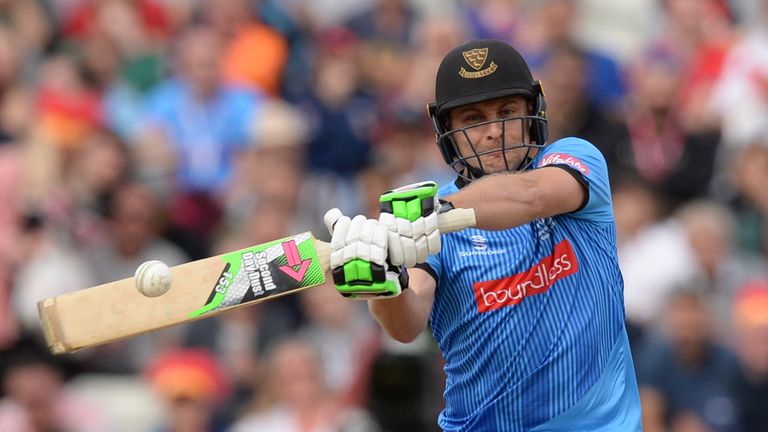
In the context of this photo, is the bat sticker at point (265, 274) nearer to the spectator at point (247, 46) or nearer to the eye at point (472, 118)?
the eye at point (472, 118)

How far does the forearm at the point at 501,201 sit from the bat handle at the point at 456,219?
0.14 ft

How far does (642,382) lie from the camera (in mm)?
7770

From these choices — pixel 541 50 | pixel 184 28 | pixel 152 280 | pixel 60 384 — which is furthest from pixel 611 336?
pixel 184 28

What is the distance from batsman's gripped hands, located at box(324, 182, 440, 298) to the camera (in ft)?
12.6

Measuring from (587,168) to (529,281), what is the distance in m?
0.40

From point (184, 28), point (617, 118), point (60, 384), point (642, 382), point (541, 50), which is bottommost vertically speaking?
point (642, 382)

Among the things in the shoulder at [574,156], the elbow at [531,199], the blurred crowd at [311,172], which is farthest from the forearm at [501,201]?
the blurred crowd at [311,172]

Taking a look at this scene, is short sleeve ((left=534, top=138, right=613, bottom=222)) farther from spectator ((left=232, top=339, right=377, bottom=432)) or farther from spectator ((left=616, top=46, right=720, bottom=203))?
spectator ((left=616, top=46, right=720, bottom=203))

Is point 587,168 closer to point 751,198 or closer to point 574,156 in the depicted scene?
point 574,156

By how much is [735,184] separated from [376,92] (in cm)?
272

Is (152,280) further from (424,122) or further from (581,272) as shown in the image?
(424,122)

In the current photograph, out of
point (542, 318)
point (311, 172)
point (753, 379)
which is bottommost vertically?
point (753, 379)

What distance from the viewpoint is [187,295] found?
160 inches

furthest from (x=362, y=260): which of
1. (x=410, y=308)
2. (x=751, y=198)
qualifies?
(x=751, y=198)
